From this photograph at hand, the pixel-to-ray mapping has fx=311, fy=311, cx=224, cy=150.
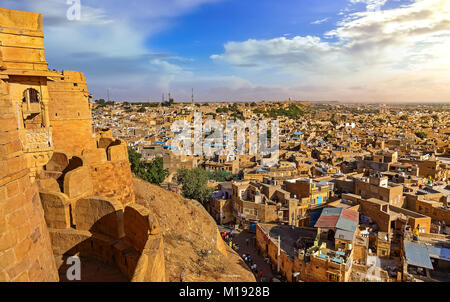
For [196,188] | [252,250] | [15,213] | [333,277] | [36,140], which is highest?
[36,140]

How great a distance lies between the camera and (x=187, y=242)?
10.8m

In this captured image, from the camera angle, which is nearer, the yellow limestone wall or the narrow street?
the yellow limestone wall

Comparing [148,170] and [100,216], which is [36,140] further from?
[148,170]

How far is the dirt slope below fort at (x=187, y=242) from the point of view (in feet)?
26.7

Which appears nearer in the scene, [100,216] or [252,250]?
[100,216]

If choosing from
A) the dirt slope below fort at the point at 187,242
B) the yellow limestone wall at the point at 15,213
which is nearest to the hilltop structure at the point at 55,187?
the yellow limestone wall at the point at 15,213

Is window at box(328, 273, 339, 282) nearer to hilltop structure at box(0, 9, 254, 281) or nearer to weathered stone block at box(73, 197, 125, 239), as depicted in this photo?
hilltop structure at box(0, 9, 254, 281)

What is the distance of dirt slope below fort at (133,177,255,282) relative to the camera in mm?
8133

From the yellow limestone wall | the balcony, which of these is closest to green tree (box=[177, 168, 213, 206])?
the balcony

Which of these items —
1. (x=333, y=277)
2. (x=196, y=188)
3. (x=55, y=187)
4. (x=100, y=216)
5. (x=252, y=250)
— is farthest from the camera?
(x=196, y=188)

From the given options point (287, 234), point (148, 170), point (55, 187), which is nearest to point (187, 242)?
point (55, 187)
